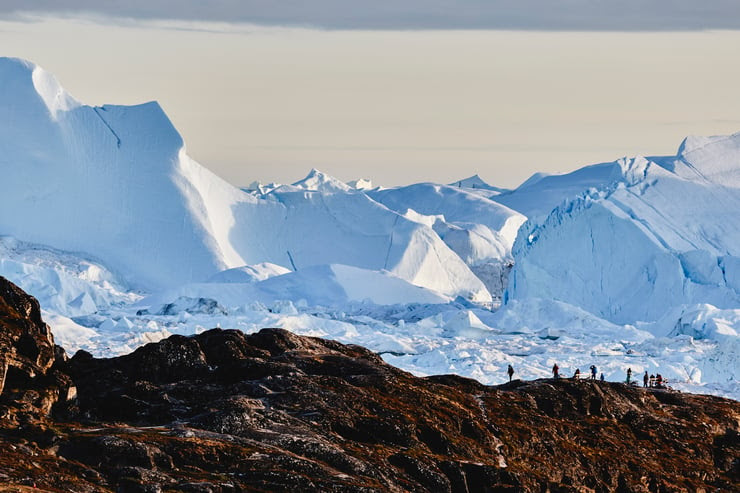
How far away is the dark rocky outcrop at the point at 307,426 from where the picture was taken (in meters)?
29.5

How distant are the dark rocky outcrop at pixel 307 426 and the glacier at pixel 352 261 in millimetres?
37559

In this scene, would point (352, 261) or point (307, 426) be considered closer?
point (307, 426)

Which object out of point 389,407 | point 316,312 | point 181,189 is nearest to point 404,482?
point 389,407

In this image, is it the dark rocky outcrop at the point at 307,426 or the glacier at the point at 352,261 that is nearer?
the dark rocky outcrop at the point at 307,426

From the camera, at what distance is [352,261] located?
153000mm

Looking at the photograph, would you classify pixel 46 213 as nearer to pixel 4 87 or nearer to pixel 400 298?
pixel 4 87

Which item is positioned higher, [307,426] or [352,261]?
[307,426]

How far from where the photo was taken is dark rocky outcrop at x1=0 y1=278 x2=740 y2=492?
1160 inches

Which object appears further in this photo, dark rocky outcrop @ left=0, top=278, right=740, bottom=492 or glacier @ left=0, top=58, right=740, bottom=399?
glacier @ left=0, top=58, right=740, bottom=399

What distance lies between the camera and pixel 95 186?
141875mm

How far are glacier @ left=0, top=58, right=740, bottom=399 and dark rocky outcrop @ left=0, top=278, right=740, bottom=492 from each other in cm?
3756

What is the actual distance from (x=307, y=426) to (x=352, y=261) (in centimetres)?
11834

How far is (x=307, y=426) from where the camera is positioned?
3469cm

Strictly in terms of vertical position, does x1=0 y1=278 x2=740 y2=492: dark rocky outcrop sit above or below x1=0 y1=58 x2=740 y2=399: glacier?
above
